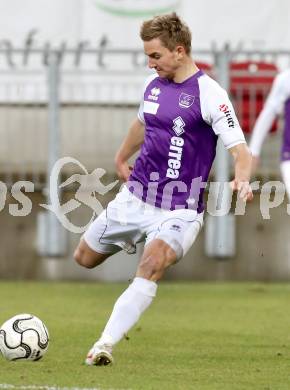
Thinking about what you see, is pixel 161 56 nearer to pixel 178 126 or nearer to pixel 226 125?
pixel 178 126

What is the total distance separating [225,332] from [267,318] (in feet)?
3.99

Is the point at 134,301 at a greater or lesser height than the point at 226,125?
lesser

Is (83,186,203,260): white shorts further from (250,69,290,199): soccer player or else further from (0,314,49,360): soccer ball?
(250,69,290,199): soccer player

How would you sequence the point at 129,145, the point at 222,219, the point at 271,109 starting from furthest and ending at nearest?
the point at 222,219
the point at 271,109
the point at 129,145

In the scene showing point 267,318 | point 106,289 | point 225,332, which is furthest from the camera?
point 106,289

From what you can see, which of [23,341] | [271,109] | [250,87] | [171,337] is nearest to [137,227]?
[23,341]

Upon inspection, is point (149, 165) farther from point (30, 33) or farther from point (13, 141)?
point (30, 33)

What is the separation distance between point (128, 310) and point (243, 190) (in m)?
1.05

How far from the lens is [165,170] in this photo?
9.30 m

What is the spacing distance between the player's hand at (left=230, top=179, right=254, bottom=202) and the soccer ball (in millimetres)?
1598

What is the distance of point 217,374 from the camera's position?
8.65 meters

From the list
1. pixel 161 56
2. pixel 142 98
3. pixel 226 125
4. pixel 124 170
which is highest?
pixel 161 56

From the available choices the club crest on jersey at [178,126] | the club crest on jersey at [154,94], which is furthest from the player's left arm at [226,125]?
the club crest on jersey at [154,94]

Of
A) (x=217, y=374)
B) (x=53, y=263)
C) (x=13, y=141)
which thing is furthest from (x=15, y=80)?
(x=217, y=374)
